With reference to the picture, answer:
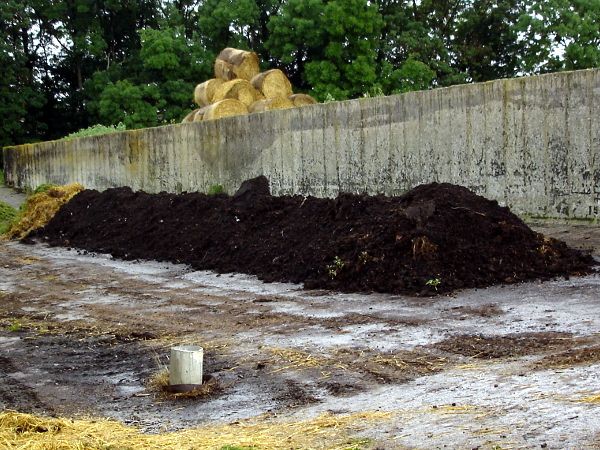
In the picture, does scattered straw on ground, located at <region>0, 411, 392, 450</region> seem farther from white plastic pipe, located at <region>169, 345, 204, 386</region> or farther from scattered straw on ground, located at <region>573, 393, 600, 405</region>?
scattered straw on ground, located at <region>573, 393, 600, 405</region>

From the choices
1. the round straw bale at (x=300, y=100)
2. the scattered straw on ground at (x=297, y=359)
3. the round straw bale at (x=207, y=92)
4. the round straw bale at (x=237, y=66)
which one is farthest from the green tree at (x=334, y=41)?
the scattered straw on ground at (x=297, y=359)

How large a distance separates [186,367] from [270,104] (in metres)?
14.5

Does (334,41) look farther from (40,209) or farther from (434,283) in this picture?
(434,283)

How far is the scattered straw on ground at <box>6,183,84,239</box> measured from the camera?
1852cm

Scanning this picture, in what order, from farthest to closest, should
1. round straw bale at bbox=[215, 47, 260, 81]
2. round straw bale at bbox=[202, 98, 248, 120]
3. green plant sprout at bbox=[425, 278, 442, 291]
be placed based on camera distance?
round straw bale at bbox=[215, 47, 260, 81]
round straw bale at bbox=[202, 98, 248, 120]
green plant sprout at bbox=[425, 278, 442, 291]

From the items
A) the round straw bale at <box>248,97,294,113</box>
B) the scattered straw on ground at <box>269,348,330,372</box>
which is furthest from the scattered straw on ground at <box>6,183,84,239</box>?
the scattered straw on ground at <box>269,348,330,372</box>

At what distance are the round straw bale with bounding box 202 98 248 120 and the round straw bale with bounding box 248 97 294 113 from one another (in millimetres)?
322

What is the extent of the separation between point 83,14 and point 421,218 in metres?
33.3

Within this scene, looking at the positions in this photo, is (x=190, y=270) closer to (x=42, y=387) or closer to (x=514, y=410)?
(x=42, y=387)

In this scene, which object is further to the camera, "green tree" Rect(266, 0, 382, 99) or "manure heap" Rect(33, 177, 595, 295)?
"green tree" Rect(266, 0, 382, 99)

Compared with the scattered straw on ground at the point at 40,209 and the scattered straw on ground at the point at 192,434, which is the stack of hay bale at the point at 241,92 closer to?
the scattered straw on ground at the point at 40,209

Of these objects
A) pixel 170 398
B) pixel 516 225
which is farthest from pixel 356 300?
pixel 170 398

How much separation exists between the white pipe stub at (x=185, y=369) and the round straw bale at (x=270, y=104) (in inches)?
556

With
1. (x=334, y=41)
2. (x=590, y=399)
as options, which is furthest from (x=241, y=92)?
(x=590, y=399)
